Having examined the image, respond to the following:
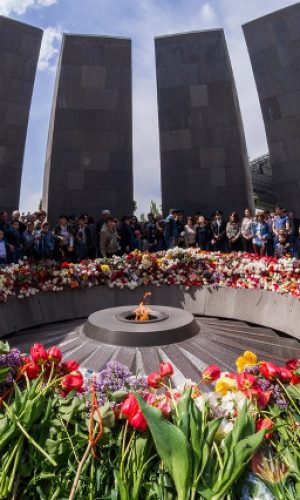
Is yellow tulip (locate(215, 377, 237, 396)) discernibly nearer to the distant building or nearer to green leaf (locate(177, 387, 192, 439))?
green leaf (locate(177, 387, 192, 439))

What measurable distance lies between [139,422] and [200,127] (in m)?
11.4

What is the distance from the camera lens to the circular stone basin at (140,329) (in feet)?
13.3

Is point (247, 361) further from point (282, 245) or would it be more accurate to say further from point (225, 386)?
point (282, 245)

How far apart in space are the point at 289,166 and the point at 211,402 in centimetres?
1110

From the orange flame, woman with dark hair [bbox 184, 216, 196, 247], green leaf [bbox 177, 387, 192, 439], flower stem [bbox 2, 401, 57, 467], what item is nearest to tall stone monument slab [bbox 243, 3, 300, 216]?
woman with dark hair [bbox 184, 216, 196, 247]

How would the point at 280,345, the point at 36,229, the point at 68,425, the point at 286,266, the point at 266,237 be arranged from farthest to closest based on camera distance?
the point at 266,237 < the point at 36,229 < the point at 286,266 < the point at 280,345 < the point at 68,425

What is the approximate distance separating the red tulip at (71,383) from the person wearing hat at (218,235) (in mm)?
7886

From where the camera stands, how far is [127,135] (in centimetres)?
1199

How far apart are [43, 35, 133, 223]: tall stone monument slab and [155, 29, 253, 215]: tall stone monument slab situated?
1289mm

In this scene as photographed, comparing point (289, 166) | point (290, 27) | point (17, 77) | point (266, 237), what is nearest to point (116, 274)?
point (266, 237)

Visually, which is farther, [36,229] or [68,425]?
[36,229]

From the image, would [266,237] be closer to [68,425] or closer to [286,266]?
[286,266]

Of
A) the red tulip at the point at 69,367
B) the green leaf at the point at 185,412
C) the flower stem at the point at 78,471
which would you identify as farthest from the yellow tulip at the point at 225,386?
the red tulip at the point at 69,367

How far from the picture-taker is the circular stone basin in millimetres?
4051
